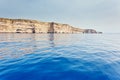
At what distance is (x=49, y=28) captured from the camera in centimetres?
11094

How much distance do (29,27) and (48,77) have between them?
306 feet

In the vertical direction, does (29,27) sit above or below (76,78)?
above

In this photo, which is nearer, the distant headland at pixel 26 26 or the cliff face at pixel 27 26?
the distant headland at pixel 26 26

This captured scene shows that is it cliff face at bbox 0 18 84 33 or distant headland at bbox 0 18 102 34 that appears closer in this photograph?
distant headland at bbox 0 18 102 34

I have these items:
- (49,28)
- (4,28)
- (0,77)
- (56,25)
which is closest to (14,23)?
(4,28)

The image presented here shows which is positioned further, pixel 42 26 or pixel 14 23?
pixel 42 26

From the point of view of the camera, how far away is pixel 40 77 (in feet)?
12.2

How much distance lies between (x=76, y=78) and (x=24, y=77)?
1.99 meters

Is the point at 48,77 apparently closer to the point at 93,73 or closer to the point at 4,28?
the point at 93,73

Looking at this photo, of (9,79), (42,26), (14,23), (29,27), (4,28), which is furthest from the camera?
(42,26)

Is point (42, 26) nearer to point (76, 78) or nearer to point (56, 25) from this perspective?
point (56, 25)

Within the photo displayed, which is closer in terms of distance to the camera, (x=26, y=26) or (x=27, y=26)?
(x=26, y=26)

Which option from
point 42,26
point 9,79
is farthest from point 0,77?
point 42,26

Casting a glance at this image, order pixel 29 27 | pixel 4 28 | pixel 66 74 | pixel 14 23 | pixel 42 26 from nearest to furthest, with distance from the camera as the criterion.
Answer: pixel 66 74 < pixel 4 28 < pixel 14 23 < pixel 29 27 < pixel 42 26
